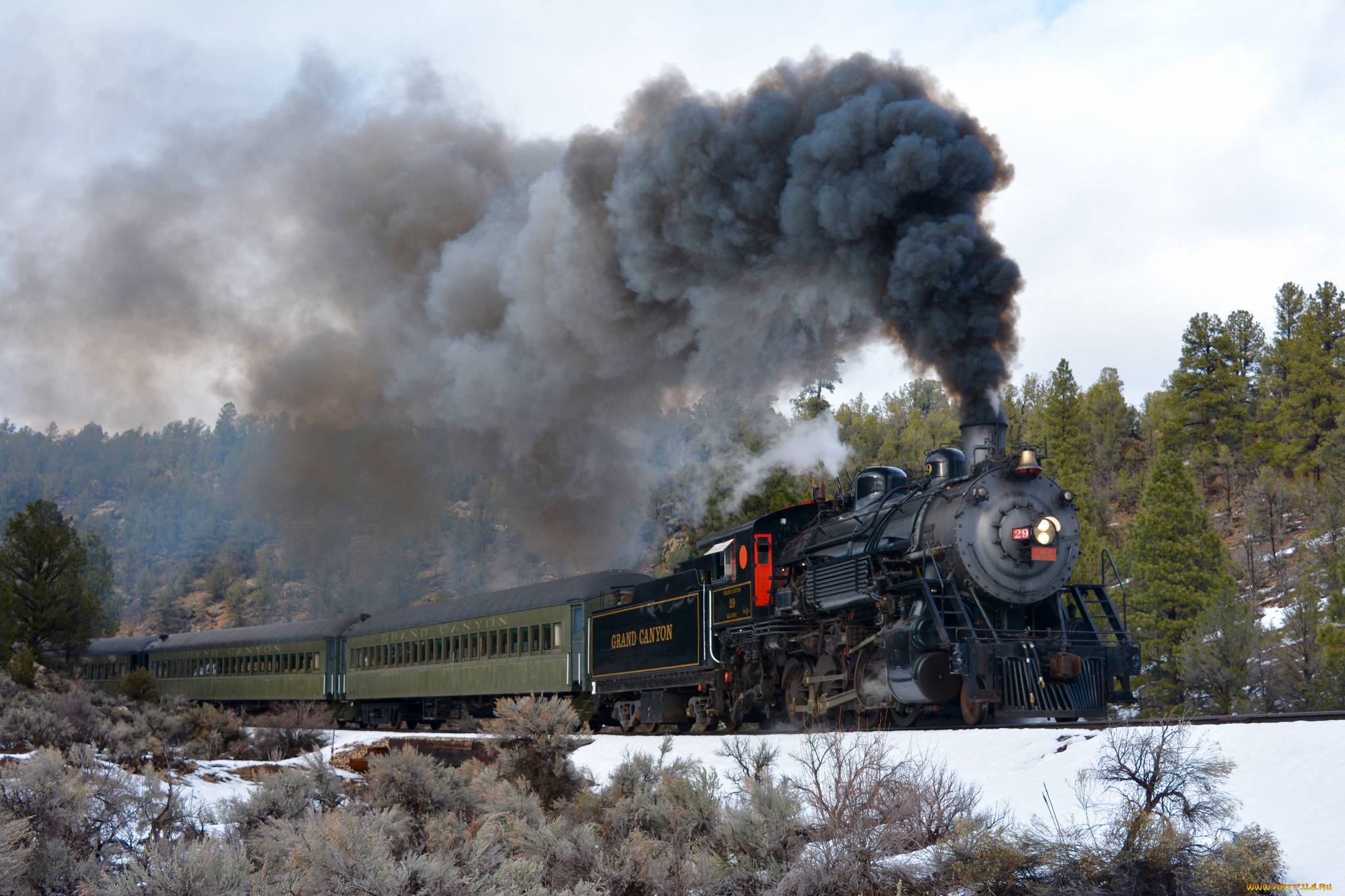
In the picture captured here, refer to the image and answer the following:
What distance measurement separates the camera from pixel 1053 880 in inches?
223

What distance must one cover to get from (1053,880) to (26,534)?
30.5 meters

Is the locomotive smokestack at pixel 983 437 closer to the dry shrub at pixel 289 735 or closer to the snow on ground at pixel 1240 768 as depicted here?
the snow on ground at pixel 1240 768

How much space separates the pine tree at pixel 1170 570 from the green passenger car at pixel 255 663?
64.8 ft

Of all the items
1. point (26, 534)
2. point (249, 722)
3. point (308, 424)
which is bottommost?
point (249, 722)

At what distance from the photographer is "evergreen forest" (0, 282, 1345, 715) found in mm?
23922

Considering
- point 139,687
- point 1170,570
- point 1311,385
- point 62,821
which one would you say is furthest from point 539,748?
point 1311,385

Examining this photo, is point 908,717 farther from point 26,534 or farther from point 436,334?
point 26,534

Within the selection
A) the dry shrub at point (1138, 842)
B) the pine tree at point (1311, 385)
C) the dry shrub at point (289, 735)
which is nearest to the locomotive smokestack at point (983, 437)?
the dry shrub at point (1138, 842)

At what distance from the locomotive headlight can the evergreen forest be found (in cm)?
67

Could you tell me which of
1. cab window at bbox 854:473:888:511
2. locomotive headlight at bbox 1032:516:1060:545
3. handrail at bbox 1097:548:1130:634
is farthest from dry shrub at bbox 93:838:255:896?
cab window at bbox 854:473:888:511

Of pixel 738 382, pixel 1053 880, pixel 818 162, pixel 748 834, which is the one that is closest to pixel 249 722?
pixel 738 382

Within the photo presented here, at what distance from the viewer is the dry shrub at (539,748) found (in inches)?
403

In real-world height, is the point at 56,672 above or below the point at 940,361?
below

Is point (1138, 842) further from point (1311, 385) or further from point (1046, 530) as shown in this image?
point (1311, 385)
